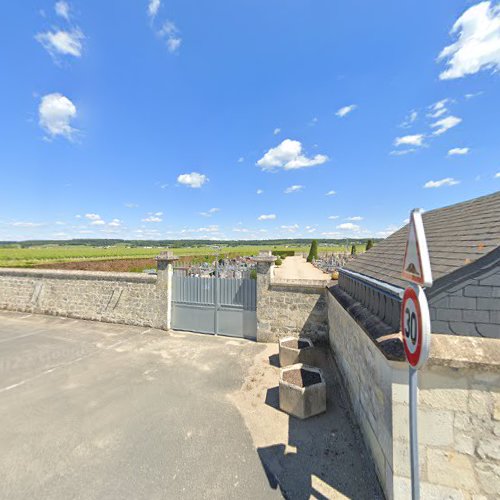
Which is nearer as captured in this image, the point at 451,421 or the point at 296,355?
the point at 451,421

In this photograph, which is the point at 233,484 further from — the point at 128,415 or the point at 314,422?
the point at 128,415

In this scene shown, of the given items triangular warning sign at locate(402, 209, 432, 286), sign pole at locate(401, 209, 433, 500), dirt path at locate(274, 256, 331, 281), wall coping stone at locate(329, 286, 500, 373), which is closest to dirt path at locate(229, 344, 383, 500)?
sign pole at locate(401, 209, 433, 500)

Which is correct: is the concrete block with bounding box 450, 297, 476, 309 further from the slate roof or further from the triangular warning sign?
the triangular warning sign

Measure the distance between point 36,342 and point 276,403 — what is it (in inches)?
322

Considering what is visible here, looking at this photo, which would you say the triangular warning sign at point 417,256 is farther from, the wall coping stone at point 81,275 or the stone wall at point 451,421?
the wall coping stone at point 81,275

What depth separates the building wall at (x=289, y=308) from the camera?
834cm

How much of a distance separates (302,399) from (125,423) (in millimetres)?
3158

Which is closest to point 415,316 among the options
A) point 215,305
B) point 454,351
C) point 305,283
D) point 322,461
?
point 454,351

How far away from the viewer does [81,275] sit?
1109 centimetres

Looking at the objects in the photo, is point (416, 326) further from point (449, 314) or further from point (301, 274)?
point (301, 274)

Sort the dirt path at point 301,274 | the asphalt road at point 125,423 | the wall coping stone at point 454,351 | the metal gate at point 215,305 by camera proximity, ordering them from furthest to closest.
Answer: the dirt path at point 301,274 → the metal gate at point 215,305 → the asphalt road at point 125,423 → the wall coping stone at point 454,351

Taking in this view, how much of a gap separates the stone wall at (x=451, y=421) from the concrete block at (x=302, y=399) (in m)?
1.76

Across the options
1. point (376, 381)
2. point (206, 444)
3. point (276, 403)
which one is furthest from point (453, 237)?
→ point (206, 444)

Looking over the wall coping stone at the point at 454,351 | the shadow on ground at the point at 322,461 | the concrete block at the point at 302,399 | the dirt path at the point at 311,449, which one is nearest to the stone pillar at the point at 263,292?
the dirt path at the point at 311,449
